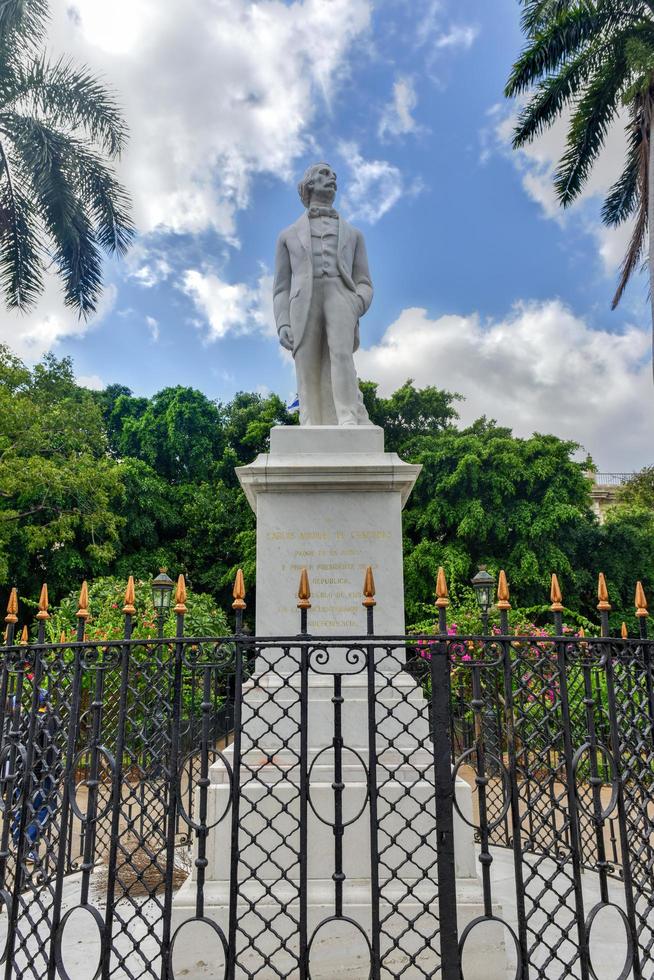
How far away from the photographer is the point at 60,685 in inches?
119

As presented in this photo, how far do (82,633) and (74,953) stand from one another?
1.99 metres

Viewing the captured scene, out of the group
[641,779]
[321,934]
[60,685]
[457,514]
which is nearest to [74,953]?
[321,934]

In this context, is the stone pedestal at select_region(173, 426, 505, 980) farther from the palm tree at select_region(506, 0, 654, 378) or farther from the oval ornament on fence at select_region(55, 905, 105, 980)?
the palm tree at select_region(506, 0, 654, 378)

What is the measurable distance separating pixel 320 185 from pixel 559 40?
12.7 meters

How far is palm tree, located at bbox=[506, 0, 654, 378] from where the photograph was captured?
1402 cm

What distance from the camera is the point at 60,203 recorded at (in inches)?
575

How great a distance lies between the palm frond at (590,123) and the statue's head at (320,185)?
12.7m

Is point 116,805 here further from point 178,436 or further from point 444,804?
point 178,436

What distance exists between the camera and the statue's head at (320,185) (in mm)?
5367

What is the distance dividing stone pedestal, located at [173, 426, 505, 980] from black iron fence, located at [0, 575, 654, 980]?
18 mm

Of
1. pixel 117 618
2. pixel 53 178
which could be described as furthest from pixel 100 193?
pixel 117 618

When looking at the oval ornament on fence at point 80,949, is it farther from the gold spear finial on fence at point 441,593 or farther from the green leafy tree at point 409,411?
the green leafy tree at point 409,411

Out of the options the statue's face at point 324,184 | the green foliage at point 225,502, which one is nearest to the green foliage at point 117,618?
the green foliage at point 225,502

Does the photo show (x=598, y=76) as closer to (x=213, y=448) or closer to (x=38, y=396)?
(x=213, y=448)
